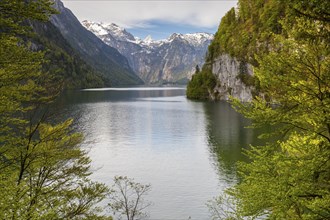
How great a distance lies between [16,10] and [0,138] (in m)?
8.09

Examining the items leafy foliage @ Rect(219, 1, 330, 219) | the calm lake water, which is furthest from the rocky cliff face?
leafy foliage @ Rect(219, 1, 330, 219)

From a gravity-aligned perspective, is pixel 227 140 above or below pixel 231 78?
below

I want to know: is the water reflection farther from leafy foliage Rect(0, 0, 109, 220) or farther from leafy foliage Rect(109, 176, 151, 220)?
leafy foliage Rect(0, 0, 109, 220)

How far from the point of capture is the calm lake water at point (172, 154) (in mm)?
42000

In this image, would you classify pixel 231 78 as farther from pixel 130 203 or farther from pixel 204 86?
pixel 130 203

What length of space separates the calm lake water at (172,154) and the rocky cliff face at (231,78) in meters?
61.9

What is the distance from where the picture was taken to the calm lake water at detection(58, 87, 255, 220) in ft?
138

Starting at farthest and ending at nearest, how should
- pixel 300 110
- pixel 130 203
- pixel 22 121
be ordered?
pixel 130 203 → pixel 22 121 → pixel 300 110

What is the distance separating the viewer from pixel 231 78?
17962 centimetres

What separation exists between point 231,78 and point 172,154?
12323 cm

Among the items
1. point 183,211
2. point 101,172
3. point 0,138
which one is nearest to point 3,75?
point 0,138

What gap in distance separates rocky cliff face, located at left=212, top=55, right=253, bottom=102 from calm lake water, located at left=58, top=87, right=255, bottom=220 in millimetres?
61902

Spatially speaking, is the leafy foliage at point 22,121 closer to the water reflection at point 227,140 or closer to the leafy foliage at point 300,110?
the leafy foliage at point 300,110

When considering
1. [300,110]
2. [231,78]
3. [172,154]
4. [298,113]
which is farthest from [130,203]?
[231,78]
